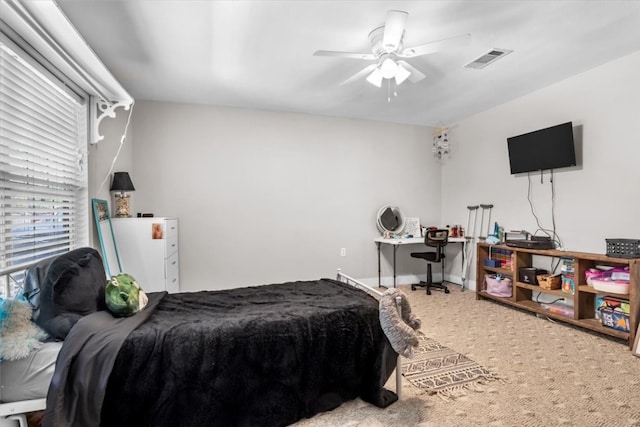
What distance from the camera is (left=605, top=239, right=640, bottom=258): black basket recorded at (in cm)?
265

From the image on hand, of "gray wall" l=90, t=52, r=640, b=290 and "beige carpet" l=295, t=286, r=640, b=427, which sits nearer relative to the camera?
"beige carpet" l=295, t=286, r=640, b=427

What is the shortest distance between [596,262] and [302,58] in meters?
3.40

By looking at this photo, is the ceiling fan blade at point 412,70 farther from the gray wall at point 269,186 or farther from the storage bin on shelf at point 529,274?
the storage bin on shelf at point 529,274

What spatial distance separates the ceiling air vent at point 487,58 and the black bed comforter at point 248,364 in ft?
7.79

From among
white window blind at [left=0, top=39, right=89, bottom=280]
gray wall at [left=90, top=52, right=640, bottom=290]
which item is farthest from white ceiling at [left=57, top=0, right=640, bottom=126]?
white window blind at [left=0, top=39, right=89, bottom=280]

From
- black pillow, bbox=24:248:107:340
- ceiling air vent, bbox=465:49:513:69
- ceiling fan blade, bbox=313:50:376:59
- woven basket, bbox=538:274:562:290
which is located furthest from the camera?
woven basket, bbox=538:274:562:290

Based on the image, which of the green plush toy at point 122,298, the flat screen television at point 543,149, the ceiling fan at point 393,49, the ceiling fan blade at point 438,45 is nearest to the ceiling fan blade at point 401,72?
the ceiling fan at point 393,49

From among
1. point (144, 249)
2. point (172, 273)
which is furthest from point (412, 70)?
point (172, 273)

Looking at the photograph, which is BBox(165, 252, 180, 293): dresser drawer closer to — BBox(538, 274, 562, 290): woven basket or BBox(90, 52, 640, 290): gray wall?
BBox(90, 52, 640, 290): gray wall

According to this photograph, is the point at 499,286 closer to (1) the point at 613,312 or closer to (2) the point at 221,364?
(1) the point at 613,312

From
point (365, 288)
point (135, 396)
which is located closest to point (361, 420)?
point (365, 288)

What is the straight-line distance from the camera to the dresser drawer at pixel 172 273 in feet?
10.5

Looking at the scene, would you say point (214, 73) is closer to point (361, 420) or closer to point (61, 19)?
point (61, 19)

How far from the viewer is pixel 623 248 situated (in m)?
2.72
